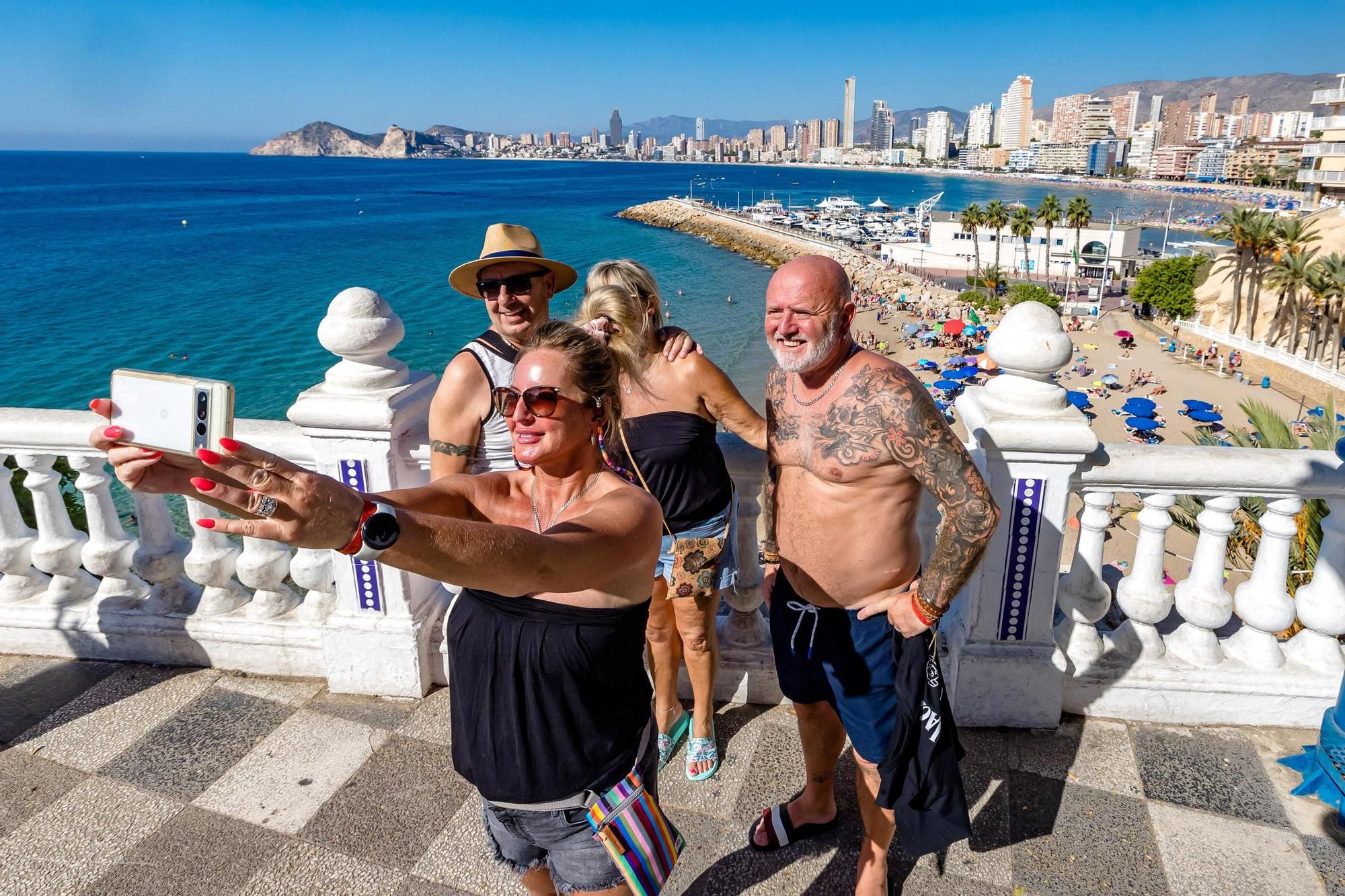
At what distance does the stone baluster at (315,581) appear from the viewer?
11.0 ft

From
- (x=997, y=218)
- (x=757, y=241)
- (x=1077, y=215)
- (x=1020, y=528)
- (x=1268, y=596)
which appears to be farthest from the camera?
(x=757, y=241)

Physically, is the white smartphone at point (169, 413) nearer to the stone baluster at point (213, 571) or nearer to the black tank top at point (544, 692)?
the black tank top at point (544, 692)

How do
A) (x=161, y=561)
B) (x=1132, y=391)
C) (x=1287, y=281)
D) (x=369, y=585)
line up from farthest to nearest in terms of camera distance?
(x=1287, y=281) → (x=1132, y=391) → (x=161, y=561) → (x=369, y=585)

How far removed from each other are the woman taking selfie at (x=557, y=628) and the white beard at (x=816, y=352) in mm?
654

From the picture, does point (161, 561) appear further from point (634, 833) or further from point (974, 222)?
point (974, 222)

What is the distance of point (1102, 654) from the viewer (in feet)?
10.3

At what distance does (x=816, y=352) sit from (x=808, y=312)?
0.12m

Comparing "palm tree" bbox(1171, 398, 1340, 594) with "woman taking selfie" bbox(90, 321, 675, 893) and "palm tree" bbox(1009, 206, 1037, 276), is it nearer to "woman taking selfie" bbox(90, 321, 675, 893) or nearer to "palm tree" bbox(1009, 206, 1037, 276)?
"woman taking selfie" bbox(90, 321, 675, 893)

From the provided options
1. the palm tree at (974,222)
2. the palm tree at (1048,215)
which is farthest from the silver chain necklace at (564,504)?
the palm tree at (974,222)

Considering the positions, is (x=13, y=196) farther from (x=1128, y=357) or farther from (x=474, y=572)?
(x=474, y=572)

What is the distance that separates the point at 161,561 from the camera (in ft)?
11.5

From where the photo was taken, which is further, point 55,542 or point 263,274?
point 263,274

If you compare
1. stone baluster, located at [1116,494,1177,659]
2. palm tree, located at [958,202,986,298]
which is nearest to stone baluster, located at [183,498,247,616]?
stone baluster, located at [1116,494,1177,659]

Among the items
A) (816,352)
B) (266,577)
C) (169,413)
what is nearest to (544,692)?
(169,413)
